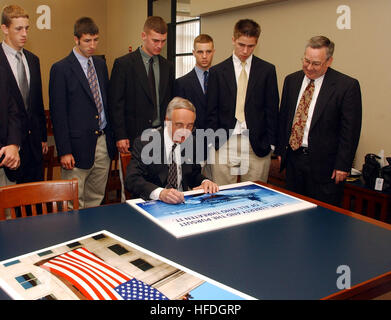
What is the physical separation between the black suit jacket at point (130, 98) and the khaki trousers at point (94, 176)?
0.63ft

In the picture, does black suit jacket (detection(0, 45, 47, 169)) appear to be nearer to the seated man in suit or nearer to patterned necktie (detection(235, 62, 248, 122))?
the seated man in suit

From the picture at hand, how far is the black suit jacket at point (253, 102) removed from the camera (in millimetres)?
2879

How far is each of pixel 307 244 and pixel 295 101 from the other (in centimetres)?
161

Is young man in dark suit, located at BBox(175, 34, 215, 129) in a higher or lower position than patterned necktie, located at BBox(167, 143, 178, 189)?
higher

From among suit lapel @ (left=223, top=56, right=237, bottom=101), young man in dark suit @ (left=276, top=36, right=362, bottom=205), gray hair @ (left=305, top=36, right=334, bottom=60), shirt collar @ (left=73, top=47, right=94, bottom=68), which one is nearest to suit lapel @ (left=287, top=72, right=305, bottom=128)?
young man in dark suit @ (left=276, top=36, right=362, bottom=205)

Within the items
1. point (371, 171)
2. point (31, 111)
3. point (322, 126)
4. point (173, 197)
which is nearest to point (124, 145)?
point (31, 111)

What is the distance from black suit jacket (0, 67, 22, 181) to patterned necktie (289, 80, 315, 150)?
6.35ft

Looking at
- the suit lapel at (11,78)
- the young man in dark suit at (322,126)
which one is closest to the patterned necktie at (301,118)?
the young man in dark suit at (322,126)

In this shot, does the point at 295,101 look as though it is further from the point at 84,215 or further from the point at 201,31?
the point at 201,31

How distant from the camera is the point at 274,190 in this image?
2.11 metres

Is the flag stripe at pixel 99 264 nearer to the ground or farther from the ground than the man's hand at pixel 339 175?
nearer to the ground

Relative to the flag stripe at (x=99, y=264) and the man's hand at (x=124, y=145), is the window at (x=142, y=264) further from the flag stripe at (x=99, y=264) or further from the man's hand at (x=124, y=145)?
the man's hand at (x=124, y=145)

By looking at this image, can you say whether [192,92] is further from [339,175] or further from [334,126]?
[339,175]

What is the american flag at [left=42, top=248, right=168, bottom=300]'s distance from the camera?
104 centimetres
